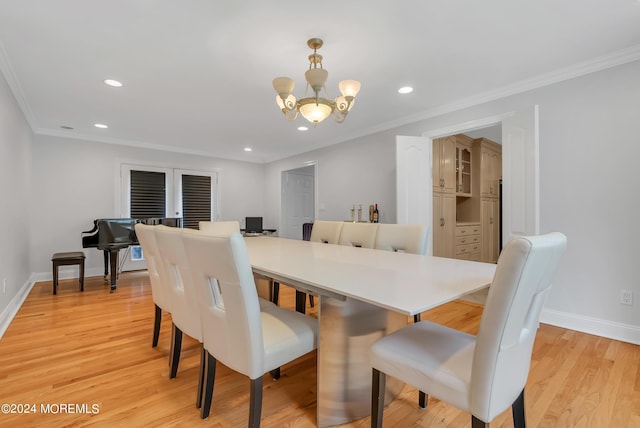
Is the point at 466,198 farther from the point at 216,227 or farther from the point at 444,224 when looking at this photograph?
the point at 216,227

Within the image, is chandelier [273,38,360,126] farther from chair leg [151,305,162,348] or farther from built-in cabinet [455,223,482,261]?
built-in cabinet [455,223,482,261]

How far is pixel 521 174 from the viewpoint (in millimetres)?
2889

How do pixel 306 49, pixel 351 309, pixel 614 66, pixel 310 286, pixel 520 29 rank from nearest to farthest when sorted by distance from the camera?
1. pixel 310 286
2. pixel 351 309
3. pixel 520 29
4. pixel 306 49
5. pixel 614 66

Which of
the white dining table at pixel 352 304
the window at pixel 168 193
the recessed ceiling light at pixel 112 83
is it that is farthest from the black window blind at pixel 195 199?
the white dining table at pixel 352 304

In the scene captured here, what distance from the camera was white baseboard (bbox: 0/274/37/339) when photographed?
2.72 metres

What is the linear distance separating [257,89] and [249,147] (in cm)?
275

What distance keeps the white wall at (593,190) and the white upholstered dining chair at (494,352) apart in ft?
6.87

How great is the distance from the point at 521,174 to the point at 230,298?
2.96 m

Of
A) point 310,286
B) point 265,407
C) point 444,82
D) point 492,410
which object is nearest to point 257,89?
point 444,82

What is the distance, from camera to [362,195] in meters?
4.71

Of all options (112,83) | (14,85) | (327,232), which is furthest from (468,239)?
(14,85)

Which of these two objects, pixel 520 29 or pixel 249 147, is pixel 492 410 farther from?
pixel 249 147

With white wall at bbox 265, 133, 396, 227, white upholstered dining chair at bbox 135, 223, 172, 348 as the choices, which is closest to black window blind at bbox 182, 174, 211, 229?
white wall at bbox 265, 133, 396, 227

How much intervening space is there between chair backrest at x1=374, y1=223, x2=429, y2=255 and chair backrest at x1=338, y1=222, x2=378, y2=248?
0.19 ft
